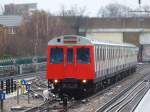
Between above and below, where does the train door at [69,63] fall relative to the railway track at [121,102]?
above

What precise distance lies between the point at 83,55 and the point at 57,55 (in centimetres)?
124

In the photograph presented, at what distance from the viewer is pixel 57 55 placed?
1013 inches

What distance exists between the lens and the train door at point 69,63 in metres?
25.4

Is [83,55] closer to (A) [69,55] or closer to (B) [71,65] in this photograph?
(A) [69,55]

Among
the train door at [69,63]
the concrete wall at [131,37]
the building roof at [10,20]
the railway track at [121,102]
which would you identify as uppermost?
the building roof at [10,20]

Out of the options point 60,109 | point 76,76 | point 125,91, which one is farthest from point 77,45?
point 125,91

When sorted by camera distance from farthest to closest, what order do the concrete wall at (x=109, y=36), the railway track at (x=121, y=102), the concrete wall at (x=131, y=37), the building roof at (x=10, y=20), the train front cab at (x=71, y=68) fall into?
the concrete wall at (x=131, y=37), the concrete wall at (x=109, y=36), the building roof at (x=10, y=20), the train front cab at (x=71, y=68), the railway track at (x=121, y=102)

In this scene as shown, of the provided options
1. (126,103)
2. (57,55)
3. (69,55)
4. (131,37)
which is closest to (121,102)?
(126,103)

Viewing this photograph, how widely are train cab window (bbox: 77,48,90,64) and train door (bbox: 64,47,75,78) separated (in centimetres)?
29

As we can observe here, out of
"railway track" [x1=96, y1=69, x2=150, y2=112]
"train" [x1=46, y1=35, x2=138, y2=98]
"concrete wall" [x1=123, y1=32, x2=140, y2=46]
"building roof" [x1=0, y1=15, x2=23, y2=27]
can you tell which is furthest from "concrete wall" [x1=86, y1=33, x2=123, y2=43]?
"train" [x1=46, y1=35, x2=138, y2=98]

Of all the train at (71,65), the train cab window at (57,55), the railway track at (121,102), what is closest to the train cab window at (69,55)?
the train at (71,65)

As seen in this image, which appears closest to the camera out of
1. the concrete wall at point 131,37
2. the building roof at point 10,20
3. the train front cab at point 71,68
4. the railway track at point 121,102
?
the railway track at point 121,102

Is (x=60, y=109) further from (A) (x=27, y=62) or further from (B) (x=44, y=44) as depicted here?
(B) (x=44, y=44)

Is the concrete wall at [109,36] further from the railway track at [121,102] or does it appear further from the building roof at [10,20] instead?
the railway track at [121,102]
